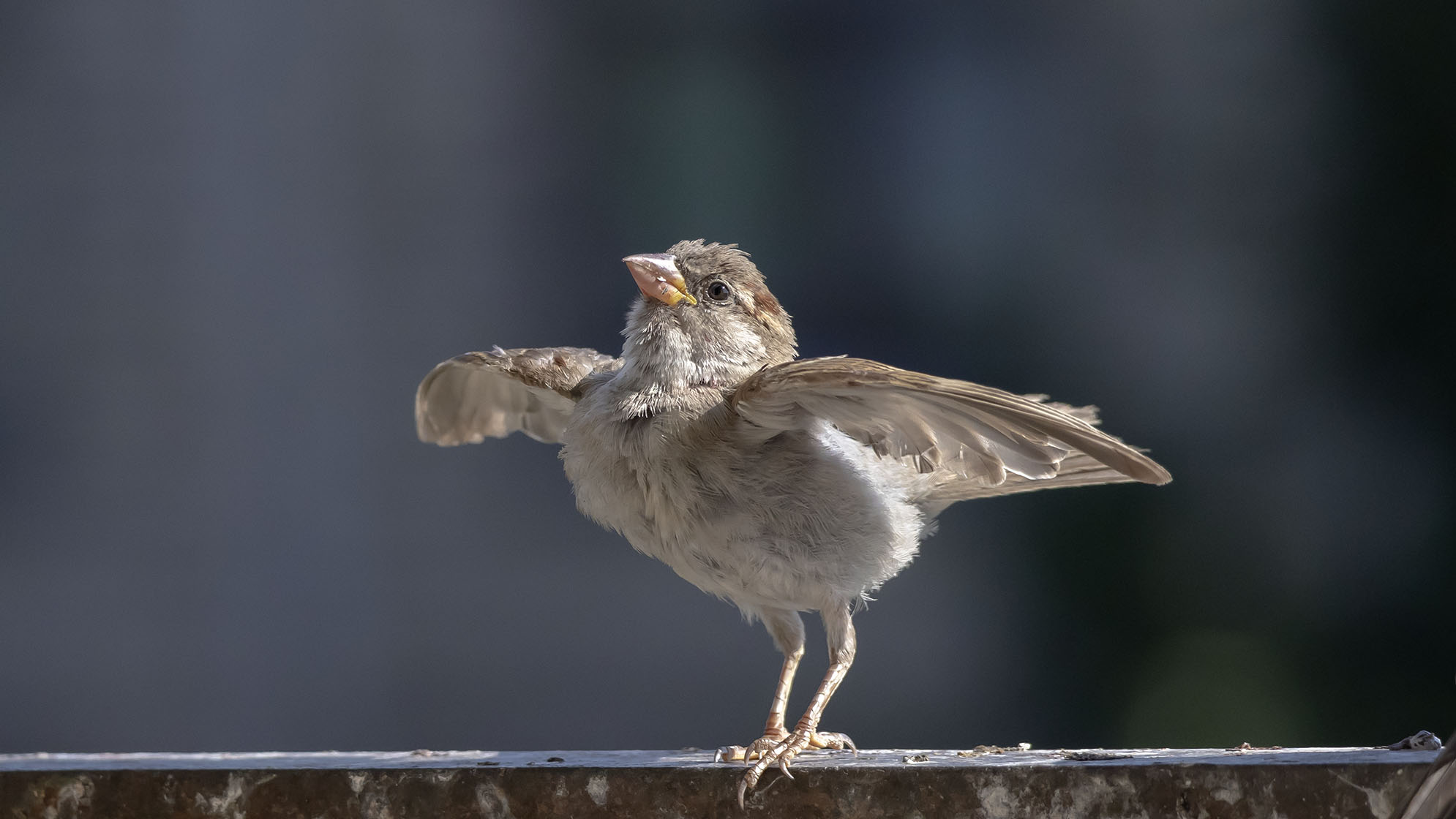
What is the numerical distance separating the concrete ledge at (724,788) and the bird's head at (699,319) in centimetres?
80

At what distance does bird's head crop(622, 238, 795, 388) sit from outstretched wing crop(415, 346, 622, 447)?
0.30 metres

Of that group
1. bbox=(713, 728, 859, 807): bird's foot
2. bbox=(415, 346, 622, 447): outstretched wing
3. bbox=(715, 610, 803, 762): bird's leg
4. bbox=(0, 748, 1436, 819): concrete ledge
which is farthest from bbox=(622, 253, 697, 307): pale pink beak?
bbox=(0, 748, 1436, 819): concrete ledge

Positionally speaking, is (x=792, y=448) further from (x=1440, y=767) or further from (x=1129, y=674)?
(x=1129, y=674)

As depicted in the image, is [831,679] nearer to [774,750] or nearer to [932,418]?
[774,750]

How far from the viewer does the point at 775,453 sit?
7.41 feet

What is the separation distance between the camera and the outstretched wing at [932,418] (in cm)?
184

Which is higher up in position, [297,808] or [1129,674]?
[297,808]

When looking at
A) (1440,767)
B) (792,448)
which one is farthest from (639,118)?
(1440,767)

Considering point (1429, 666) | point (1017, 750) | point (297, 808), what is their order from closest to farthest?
point (297, 808)
point (1017, 750)
point (1429, 666)

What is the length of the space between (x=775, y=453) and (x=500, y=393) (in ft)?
2.98

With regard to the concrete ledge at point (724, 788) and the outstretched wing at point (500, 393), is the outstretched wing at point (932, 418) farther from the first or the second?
the outstretched wing at point (500, 393)

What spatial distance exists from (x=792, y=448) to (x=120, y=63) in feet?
12.6

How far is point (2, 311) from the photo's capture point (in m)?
4.94

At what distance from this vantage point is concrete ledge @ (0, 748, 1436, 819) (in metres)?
1.64
